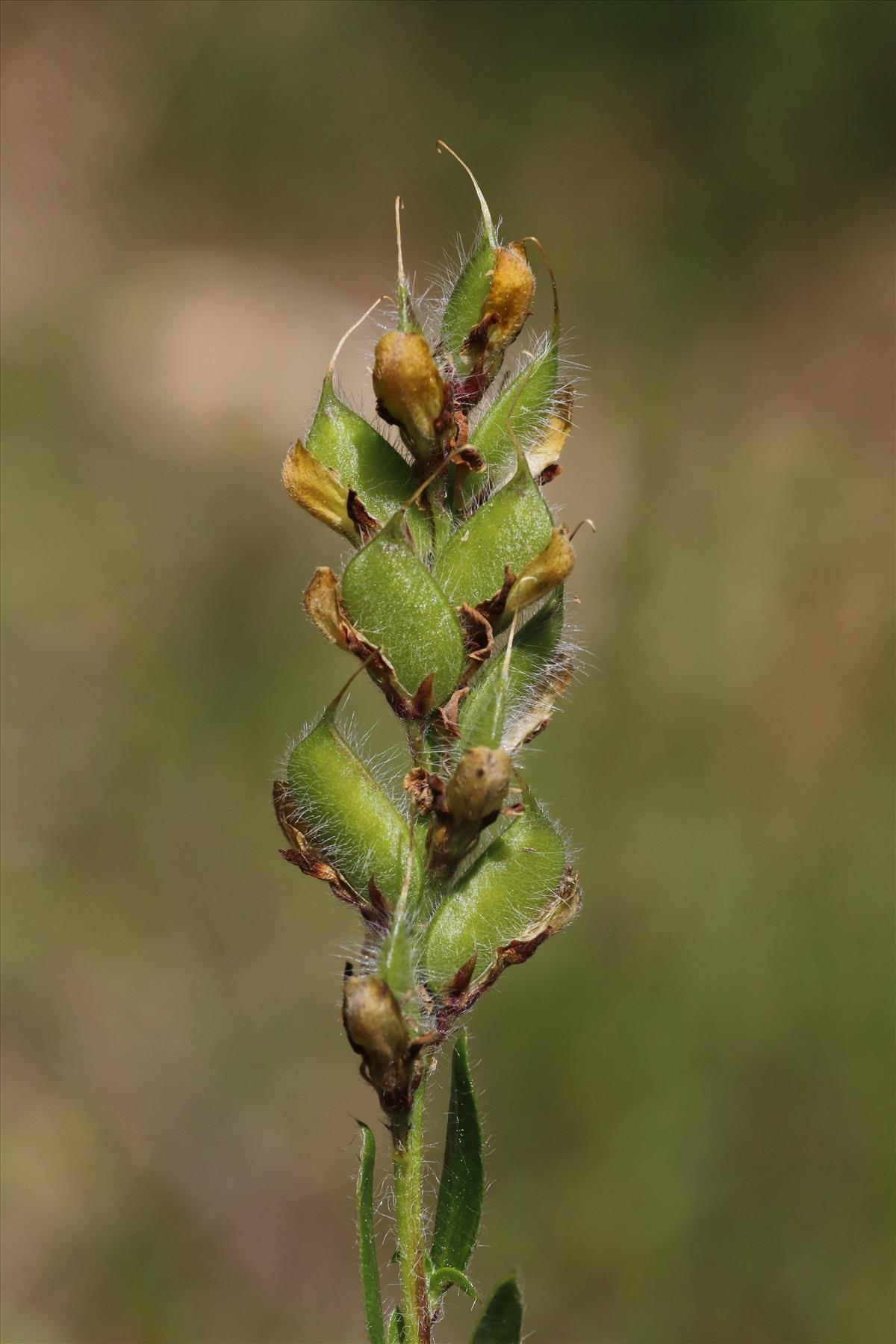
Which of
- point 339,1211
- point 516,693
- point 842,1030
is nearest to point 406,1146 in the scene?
point 516,693

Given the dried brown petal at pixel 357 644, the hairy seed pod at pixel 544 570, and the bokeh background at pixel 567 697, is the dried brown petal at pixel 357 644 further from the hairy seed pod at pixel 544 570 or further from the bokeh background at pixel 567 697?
the bokeh background at pixel 567 697

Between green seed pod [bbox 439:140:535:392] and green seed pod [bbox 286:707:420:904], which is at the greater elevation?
green seed pod [bbox 439:140:535:392]

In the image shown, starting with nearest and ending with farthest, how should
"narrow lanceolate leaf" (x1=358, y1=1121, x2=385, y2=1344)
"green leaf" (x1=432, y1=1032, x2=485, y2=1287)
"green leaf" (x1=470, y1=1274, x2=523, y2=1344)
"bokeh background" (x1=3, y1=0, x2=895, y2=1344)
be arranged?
"green leaf" (x1=470, y1=1274, x2=523, y2=1344) → "narrow lanceolate leaf" (x1=358, y1=1121, x2=385, y2=1344) → "green leaf" (x1=432, y1=1032, x2=485, y2=1287) → "bokeh background" (x1=3, y1=0, x2=895, y2=1344)

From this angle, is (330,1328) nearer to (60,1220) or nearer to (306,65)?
(60,1220)

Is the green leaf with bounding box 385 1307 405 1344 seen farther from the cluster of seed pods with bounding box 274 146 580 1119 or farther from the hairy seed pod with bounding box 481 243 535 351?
the hairy seed pod with bounding box 481 243 535 351

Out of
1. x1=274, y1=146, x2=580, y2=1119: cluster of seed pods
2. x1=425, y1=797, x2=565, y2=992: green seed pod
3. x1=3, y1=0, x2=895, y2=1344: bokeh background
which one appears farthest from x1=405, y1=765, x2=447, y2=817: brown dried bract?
x1=3, y1=0, x2=895, y2=1344: bokeh background

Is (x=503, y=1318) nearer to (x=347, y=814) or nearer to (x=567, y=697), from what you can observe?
(x=347, y=814)

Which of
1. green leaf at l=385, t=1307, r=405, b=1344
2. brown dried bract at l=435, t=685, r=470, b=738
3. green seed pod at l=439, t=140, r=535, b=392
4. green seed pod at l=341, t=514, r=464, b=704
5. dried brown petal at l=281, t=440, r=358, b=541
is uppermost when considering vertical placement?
green seed pod at l=439, t=140, r=535, b=392

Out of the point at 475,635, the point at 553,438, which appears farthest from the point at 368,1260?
the point at 553,438

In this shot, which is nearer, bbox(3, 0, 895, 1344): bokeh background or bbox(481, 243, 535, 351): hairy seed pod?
bbox(481, 243, 535, 351): hairy seed pod
